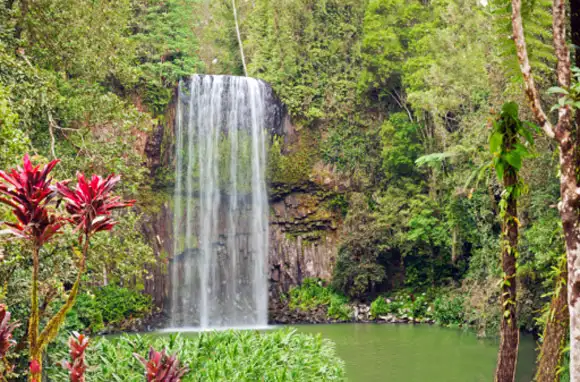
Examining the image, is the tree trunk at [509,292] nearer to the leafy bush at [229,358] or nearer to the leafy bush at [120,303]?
the leafy bush at [229,358]

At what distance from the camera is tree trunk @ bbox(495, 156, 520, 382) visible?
448cm

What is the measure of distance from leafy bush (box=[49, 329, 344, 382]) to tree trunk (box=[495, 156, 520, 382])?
235cm

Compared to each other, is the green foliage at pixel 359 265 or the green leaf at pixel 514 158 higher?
the green leaf at pixel 514 158

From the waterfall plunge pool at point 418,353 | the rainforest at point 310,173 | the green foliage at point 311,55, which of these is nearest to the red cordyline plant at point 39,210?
the rainforest at point 310,173

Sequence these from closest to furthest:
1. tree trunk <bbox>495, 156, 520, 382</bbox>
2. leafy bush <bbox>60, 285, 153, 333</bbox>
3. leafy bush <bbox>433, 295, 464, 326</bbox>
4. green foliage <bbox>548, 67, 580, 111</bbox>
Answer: green foliage <bbox>548, 67, 580, 111</bbox> → tree trunk <bbox>495, 156, 520, 382</bbox> → leafy bush <bbox>60, 285, 153, 333</bbox> → leafy bush <bbox>433, 295, 464, 326</bbox>

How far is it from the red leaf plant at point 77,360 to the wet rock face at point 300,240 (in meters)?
15.5

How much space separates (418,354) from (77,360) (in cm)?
988

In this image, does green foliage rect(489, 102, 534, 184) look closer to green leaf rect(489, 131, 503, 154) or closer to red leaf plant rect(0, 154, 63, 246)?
green leaf rect(489, 131, 503, 154)

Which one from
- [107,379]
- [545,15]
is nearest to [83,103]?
[107,379]

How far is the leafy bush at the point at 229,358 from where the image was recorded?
6031 millimetres

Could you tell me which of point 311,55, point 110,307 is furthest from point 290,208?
point 110,307

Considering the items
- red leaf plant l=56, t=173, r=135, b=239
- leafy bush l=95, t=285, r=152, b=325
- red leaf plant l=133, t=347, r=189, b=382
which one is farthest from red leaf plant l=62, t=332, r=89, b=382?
leafy bush l=95, t=285, r=152, b=325

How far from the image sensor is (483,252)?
14547mm

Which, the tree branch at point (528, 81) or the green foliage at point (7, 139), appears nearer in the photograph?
the tree branch at point (528, 81)
